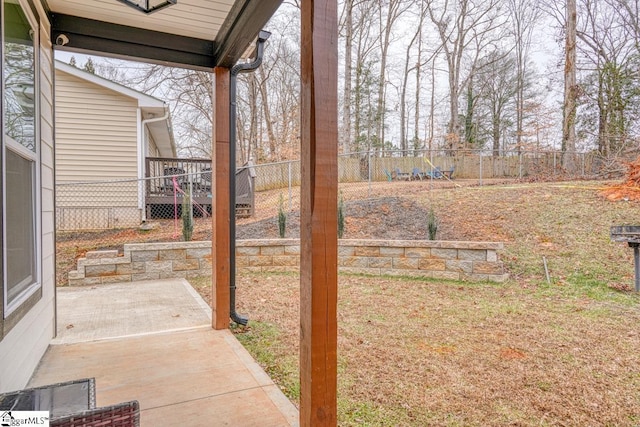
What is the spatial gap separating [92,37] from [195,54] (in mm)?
780

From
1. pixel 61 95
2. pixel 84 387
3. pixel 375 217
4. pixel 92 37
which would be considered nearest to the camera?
pixel 84 387

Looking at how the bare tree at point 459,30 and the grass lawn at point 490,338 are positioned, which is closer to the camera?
the grass lawn at point 490,338

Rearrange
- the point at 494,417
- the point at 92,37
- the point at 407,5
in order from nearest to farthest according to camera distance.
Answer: the point at 494,417 → the point at 92,37 → the point at 407,5

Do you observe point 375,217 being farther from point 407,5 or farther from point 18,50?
point 407,5

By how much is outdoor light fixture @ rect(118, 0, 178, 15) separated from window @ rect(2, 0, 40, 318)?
590 mm

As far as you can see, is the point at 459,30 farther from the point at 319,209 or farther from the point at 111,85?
the point at 319,209

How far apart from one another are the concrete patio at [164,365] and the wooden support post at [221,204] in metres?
0.25

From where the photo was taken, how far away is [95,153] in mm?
7879

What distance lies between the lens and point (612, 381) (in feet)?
7.84

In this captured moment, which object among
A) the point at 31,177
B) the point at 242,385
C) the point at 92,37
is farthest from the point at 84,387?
the point at 92,37

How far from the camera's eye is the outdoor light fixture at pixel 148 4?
2.40m

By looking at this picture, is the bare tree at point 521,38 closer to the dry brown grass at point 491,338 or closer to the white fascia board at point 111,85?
the dry brown grass at point 491,338

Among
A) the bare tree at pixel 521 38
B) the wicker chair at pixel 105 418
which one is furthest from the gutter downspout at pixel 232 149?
the bare tree at pixel 521 38

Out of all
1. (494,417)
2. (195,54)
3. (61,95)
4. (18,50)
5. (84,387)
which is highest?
(61,95)
